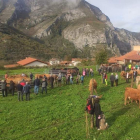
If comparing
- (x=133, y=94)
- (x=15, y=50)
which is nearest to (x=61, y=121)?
(x=133, y=94)

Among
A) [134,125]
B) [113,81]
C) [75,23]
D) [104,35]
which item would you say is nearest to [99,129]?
[134,125]

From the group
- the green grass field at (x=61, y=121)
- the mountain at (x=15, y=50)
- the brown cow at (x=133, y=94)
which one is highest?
the mountain at (x=15, y=50)

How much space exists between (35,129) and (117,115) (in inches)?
189

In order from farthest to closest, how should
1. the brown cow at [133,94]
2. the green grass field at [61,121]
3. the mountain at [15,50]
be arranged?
the mountain at [15,50]
the brown cow at [133,94]
the green grass field at [61,121]

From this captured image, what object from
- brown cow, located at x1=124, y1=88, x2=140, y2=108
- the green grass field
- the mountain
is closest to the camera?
the green grass field

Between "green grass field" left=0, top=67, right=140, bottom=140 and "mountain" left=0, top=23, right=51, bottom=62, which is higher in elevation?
"mountain" left=0, top=23, right=51, bottom=62

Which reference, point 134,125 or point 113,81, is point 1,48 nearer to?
point 113,81

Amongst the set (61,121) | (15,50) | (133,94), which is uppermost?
(15,50)

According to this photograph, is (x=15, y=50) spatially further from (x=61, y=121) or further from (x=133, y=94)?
(x=61, y=121)

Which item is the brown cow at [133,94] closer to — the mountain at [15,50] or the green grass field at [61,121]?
the green grass field at [61,121]

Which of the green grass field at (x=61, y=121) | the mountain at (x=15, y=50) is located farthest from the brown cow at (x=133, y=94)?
the mountain at (x=15, y=50)

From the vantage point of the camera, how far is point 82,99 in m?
13.2

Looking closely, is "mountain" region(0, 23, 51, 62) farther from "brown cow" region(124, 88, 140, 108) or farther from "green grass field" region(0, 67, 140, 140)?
"brown cow" region(124, 88, 140, 108)

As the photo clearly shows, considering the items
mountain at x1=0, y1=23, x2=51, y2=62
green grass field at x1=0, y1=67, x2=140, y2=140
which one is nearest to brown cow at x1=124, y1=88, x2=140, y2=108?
green grass field at x1=0, y1=67, x2=140, y2=140
